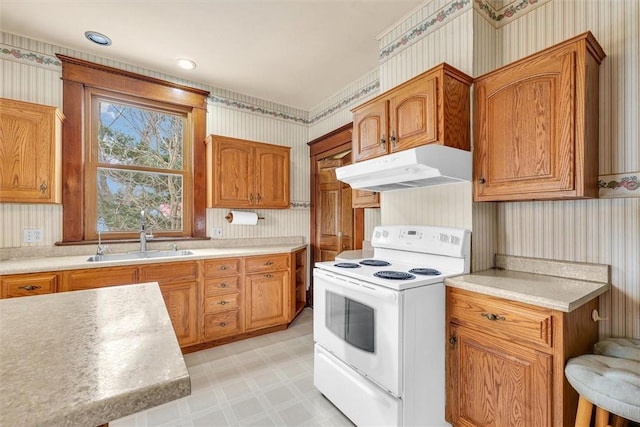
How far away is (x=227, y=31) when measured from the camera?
7.55 feet

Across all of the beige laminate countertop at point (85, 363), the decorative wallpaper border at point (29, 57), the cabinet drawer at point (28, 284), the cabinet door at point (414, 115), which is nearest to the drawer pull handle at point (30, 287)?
the cabinet drawer at point (28, 284)

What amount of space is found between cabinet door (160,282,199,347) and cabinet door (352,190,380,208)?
165cm

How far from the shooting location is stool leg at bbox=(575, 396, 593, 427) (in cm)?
112

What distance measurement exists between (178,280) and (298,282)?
5.13 ft

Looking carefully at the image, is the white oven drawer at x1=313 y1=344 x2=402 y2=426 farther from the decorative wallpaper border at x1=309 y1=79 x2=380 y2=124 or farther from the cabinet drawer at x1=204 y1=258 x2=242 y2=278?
the decorative wallpaper border at x1=309 y1=79 x2=380 y2=124

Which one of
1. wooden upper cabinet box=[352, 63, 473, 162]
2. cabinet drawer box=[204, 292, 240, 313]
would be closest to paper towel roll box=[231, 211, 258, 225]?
cabinet drawer box=[204, 292, 240, 313]

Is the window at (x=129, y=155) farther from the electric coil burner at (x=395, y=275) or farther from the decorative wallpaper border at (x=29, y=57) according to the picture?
the electric coil burner at (x=395, y=275)

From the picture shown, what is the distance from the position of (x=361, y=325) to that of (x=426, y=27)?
212 cm

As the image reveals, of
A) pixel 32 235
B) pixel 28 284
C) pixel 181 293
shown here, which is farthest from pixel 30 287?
pixel 181 293

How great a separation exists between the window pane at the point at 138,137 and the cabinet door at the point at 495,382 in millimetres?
3085

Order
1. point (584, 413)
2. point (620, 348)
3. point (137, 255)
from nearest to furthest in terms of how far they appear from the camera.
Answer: point (584, 413)
point (620, 348)
point (137, 255)

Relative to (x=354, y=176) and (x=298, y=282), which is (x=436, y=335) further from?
(x=298, y=282)

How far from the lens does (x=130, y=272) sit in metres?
2.27

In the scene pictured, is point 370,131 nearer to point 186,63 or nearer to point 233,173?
point 233,173
